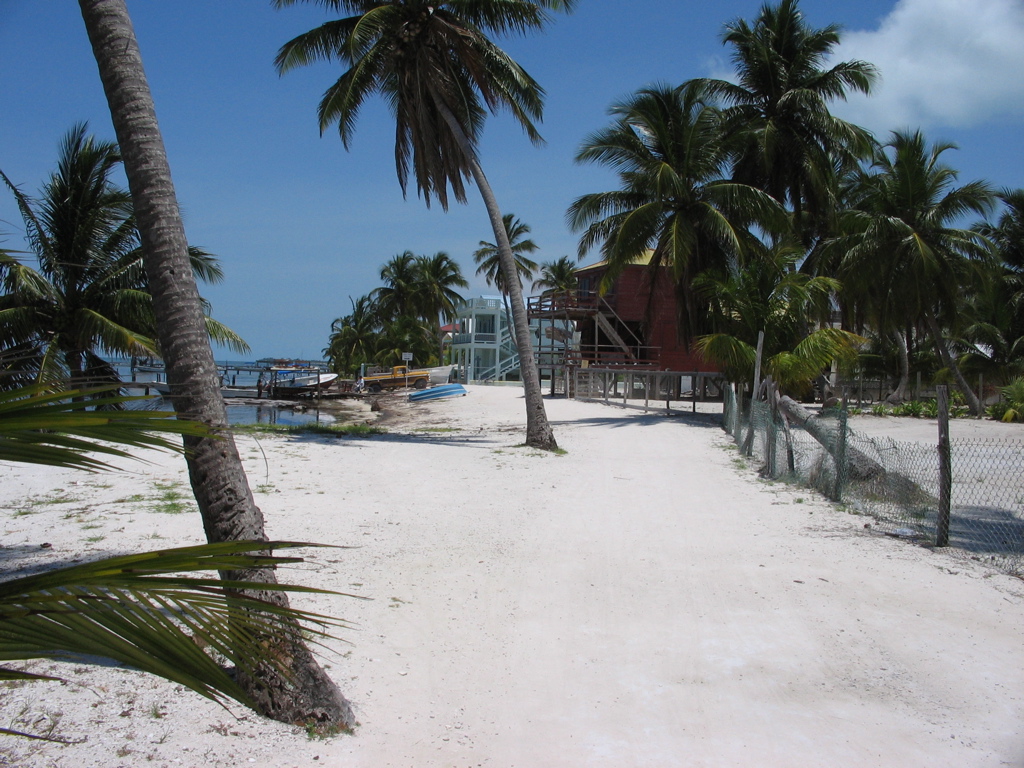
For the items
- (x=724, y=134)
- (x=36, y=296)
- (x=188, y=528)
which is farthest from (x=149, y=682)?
(x=724, y=134)

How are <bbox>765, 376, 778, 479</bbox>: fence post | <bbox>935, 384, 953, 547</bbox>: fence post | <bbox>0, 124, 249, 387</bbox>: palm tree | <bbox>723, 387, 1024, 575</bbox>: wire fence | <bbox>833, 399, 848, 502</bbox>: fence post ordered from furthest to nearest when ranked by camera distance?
<bbox>0, 124, 249, 387</bbox>: palm tree < <bbox>765, 376, 778, 479</bbox>: fence post < <bbox>833, 399, 848, 502</bbox>: fence post < <bbox>723, 387, 1024, 575</bbox>: wire fence < <bbox>935, 384, 953, 547</bbox>: fence post

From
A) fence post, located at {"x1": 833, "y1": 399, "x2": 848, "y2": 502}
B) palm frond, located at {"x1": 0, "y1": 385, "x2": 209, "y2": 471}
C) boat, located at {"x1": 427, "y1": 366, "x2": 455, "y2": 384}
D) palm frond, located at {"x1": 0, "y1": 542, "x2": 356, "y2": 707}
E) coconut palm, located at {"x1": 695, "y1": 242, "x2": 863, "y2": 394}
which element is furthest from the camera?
boat, located at {"x1": 427, "y1": 366, "x2": 455, "y2": 384}

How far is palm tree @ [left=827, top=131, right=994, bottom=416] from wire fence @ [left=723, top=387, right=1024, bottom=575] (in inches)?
581

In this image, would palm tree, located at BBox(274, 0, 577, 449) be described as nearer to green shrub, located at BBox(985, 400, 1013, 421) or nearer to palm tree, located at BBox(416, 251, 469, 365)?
green shrub, located at BBox(985, 400, 1013, 421)

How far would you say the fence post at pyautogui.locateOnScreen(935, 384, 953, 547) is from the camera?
7.21 meters

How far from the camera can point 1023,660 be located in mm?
A: 5051

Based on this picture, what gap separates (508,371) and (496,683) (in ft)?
188

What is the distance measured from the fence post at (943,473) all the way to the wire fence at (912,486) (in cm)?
1

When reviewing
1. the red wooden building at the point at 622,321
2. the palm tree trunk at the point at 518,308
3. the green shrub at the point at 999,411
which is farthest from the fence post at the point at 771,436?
the red wooden building at the point at 622,321

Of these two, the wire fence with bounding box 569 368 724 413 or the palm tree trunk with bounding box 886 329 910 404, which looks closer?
the wire fence with bounding box 569 368 724 413

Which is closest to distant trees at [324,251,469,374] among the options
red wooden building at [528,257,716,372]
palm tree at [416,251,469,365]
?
palm tree at [416,251,469,365]

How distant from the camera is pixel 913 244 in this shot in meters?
26.1

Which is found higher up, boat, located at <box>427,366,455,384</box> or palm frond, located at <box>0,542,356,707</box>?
boat, located at <box>427,366,455,384</box>

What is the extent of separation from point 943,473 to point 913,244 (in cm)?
2190
